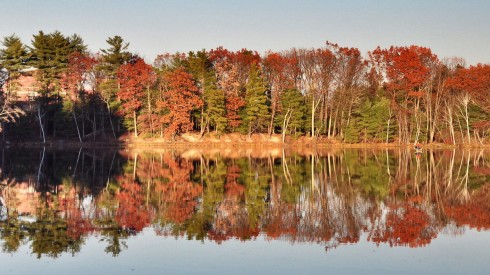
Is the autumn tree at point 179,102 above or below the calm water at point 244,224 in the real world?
above

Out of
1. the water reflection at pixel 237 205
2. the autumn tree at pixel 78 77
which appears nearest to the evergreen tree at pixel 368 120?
the autumn tree at pixel 78 77

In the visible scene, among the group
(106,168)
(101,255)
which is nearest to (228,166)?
(106,168)

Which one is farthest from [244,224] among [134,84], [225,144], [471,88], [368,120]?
[471,88]

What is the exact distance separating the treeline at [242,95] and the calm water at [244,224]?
1465 inches

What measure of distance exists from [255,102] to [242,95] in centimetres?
482

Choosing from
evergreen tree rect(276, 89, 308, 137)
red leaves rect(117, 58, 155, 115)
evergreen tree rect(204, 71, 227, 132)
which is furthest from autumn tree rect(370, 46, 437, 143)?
red leaves rect(117, 58, 155, 115)

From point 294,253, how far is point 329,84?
5802 centimetres

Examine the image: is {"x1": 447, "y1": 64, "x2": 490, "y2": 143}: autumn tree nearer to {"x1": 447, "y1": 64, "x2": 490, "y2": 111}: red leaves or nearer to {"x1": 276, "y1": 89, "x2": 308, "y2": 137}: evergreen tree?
{"x1": 447, "y1": 64, "x2": 490, "y2": 111}: red leaves

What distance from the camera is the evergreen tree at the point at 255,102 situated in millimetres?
67375

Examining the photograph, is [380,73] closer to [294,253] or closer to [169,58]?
[169,58]

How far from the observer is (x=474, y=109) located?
229 feet

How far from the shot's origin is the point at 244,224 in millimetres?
16734

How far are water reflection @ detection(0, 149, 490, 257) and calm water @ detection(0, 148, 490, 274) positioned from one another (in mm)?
48

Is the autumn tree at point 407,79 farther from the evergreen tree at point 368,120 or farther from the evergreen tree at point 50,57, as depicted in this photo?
the evergreen tree at point 50,57
